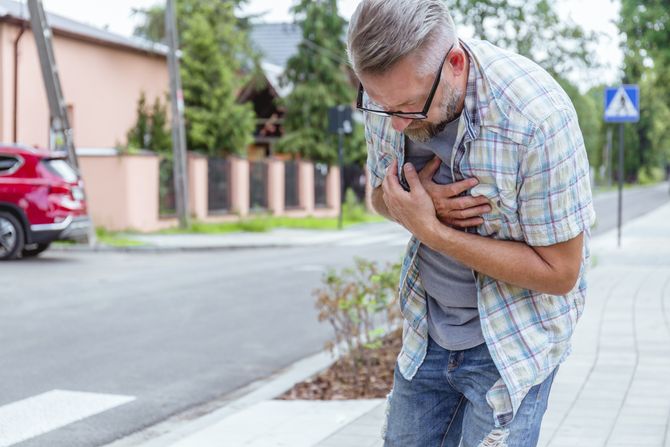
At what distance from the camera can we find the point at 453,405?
8.60 feet

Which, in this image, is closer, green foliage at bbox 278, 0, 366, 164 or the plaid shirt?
the plaid shirt

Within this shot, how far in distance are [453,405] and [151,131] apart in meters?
26.4

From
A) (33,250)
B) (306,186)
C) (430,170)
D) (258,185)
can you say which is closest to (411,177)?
(430,170)

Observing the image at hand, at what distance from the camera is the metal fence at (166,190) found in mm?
25609

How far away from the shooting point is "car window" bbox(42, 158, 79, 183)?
54.6 ft

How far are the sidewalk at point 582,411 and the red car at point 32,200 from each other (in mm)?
10085

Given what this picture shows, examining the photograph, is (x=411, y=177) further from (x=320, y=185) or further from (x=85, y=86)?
(x=320, y=185)

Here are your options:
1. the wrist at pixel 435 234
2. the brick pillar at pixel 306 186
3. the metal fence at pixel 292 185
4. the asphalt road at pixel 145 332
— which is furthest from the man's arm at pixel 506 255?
the brick pillar at pixel 306 186

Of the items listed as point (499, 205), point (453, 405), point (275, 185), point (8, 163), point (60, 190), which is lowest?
point (275, 185)

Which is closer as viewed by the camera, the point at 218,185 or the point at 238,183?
the point at 218,185

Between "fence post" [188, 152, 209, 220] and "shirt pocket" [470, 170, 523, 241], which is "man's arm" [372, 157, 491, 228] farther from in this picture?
"fence post" [188, 152, 209, 220]

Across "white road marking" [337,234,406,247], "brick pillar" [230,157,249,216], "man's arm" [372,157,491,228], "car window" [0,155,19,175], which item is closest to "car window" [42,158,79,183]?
"car window" [0,155,19,175]

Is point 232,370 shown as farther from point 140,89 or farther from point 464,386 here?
point 140,89

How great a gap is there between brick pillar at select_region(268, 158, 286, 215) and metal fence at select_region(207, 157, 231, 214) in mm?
2597
